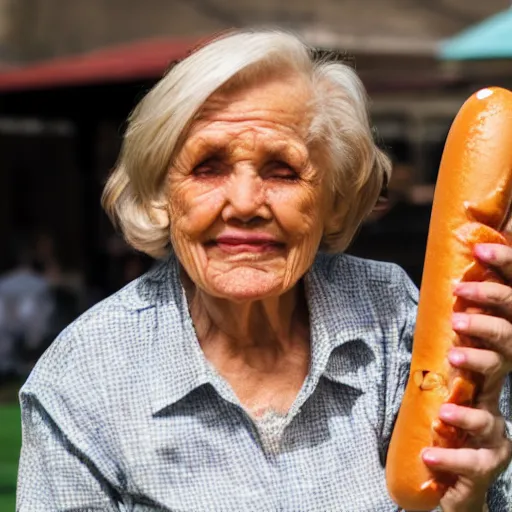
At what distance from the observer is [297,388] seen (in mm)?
2537

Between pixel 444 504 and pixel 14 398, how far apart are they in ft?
19.2

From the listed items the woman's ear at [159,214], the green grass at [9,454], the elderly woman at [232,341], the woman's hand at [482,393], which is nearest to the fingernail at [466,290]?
the woman's hand at [482,393]

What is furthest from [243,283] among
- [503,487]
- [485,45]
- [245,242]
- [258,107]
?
[485,45]

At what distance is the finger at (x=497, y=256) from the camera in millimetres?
2096

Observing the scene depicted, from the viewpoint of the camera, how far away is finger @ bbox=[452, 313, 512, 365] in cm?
205

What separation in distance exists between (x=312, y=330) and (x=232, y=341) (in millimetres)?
167

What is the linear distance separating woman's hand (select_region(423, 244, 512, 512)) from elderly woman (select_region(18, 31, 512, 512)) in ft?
0.38

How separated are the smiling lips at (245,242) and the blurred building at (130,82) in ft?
13.6

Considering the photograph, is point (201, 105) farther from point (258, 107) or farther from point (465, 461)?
point (465, 461)

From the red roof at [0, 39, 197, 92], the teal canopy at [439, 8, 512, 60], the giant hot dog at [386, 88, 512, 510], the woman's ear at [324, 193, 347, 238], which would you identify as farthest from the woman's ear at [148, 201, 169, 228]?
the red roof at [0, 39, 197, 92]

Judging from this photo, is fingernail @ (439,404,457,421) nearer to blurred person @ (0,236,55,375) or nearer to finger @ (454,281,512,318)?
finger @ (454,281,512,318)

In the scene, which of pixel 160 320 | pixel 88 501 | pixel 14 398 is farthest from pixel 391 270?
pixel 14 398

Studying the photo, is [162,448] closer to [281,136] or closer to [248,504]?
[248,504]

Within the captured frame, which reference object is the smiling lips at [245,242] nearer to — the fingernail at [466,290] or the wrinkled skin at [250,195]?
the wrinkled skin at [250,195]
